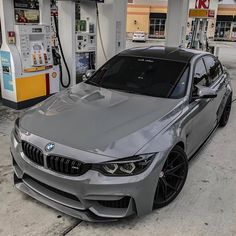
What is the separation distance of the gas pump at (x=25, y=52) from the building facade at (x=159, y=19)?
4016cm

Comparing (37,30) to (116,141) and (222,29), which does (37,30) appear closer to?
(116,141)

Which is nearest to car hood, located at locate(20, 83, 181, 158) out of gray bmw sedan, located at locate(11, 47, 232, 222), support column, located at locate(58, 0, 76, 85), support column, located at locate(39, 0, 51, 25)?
gray bmw sedan, located at locate(11, 47, 232, 222)

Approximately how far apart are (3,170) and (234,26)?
152ft

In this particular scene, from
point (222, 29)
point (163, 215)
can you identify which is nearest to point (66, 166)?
point (163, 215)

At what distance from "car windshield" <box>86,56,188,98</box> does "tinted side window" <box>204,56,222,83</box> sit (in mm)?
800

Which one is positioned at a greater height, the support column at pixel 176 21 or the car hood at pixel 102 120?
the support column at pixel 176 21

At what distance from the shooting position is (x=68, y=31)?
22.5ft

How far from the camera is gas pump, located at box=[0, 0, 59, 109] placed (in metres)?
5.55

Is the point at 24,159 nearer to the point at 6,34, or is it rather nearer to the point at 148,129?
the point at 148,129

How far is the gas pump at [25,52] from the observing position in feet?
18.2

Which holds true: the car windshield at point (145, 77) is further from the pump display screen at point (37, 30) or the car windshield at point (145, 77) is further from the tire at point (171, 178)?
the pump display screen at point (37, 30)

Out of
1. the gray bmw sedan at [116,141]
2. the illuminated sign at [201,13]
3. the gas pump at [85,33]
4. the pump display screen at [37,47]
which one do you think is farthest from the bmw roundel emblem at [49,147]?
the illuminated sign at [201,13]

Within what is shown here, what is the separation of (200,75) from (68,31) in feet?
12.5

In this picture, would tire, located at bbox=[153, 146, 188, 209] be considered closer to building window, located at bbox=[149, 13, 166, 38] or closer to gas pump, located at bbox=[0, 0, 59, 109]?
gas pump, located at bbox=[0, 0, 59, 109]
